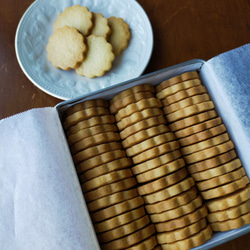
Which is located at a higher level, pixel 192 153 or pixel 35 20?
pixel 35 20

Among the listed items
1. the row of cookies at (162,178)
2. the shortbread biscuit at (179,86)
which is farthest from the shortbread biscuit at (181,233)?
the shortbread biscuit at (179,86)

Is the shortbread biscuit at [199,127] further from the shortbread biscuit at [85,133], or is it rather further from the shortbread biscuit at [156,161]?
the shortbread biscuit at [85,133]

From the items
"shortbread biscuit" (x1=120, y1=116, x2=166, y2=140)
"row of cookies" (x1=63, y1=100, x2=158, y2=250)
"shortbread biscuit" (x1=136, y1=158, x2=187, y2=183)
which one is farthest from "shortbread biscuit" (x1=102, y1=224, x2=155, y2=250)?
"shortbread biscuit" (x1=120, y1=116, x2=166, y2=140)

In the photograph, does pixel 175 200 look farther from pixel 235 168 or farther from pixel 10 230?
pixel 10 230

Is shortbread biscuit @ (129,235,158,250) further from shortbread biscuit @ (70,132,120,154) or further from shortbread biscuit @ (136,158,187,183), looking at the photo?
shortbread biscuit @ (70,132,120,154)

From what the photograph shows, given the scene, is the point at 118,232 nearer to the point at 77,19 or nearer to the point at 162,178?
the point at 162,178

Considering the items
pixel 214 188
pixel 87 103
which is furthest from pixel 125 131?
pixel 214 188

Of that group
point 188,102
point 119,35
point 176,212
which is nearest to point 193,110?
point 188,102
